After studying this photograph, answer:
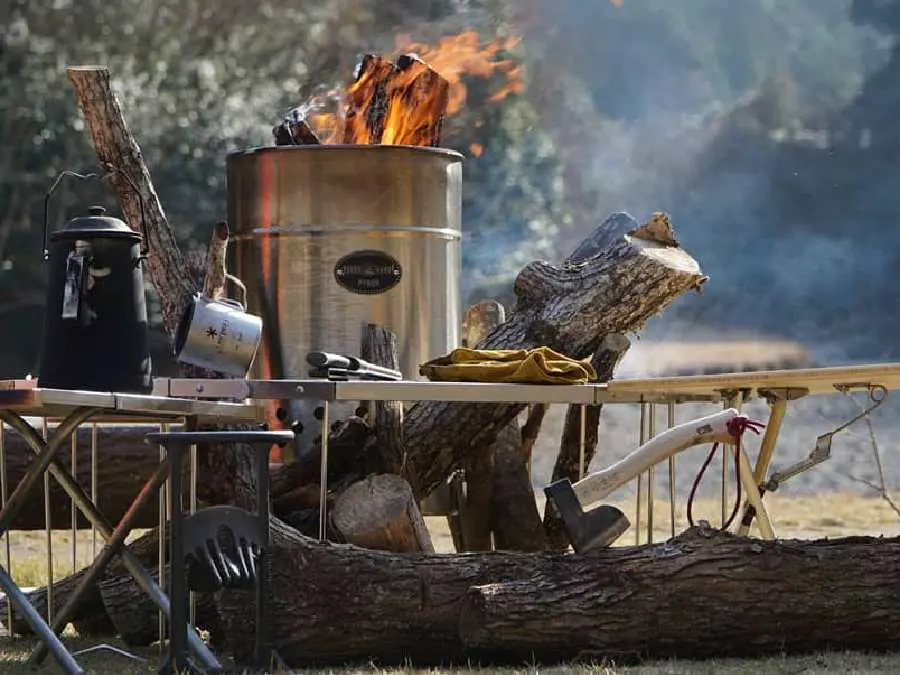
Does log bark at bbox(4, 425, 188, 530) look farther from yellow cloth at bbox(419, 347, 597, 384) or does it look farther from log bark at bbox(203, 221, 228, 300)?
yellow cloth at bbox(419, 347, 597, 384)

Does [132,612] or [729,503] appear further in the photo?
[729,503]

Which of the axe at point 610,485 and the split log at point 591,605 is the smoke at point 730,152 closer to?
the axe at point 610,485

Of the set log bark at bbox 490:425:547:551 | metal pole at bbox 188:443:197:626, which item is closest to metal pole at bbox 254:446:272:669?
metal pole at bbox 188:443:197:626

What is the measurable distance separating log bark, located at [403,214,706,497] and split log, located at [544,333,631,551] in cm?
6

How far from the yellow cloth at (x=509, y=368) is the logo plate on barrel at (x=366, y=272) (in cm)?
79

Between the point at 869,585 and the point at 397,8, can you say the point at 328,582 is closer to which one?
the point at 869,585

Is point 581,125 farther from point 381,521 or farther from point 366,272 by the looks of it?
point 381,521

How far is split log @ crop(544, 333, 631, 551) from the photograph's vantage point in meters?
6.50

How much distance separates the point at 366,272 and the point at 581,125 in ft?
46.7

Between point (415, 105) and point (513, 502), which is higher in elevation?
point (415, 105)

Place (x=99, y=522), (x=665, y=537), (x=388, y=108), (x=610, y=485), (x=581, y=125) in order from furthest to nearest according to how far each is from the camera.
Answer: (x=581, y=125) → (x=665, y=537) → (x=388, y=108) → (x=610, y=485) → (x=99, y=522)

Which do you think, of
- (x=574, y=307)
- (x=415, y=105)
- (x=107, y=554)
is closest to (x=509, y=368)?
(x=574, y=307)

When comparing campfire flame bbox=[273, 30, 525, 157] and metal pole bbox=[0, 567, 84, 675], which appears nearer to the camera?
metal pole bbox=[0, 567, 84, 675]

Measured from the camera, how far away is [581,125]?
20.2m
